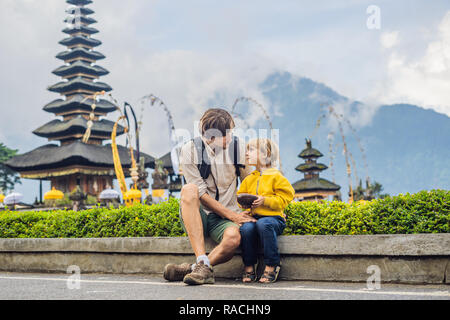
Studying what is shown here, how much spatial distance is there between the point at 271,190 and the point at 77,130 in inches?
1867

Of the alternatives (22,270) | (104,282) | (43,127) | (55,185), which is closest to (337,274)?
(104,282)

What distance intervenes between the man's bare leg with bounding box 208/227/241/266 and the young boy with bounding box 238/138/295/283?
10 cm

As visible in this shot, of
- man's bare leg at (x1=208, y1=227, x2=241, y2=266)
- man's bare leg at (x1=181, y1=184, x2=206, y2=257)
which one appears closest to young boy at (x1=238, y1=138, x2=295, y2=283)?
man's bare leg at (x1=208, y1=227, x2=241, y2=266)

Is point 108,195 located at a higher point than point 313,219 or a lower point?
higher

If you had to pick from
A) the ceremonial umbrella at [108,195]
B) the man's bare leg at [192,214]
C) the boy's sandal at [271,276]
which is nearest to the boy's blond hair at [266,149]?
the man's bare leg at [192,214]

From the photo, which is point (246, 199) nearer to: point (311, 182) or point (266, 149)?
point (266, 149)

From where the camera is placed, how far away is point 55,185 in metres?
49.5

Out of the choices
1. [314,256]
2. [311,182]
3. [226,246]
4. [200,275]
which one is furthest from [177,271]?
[311,182]

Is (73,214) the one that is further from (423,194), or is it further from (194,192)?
(423,194)

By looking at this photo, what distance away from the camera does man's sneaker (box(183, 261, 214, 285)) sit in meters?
4.93

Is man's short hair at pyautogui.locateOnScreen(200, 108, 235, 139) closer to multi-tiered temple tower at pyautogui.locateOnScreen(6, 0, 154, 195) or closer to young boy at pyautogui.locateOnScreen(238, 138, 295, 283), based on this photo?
young boy at pyautogui.locateOnScreen(238, 138, 295, 283)

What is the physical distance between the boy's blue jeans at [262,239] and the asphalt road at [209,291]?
24 cm

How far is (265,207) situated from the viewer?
5332 mm

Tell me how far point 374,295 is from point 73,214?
4470 mm
